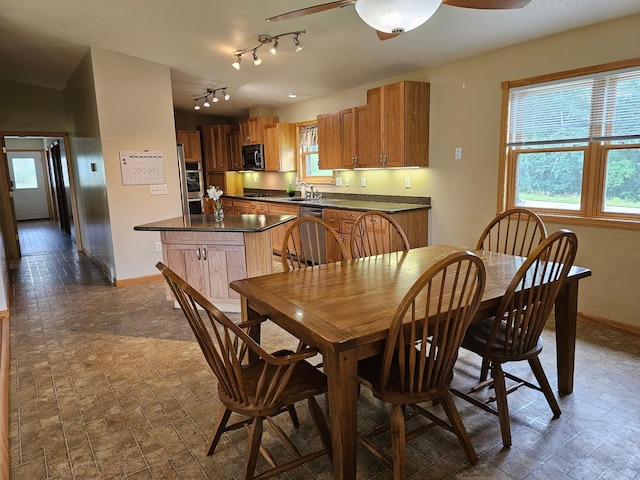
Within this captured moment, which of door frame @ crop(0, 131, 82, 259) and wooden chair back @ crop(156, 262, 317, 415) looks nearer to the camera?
wooden chair back @ crop(156, 262, 317, 415)

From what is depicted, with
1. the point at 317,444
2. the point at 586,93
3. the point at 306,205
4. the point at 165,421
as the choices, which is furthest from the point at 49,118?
the point at 586,93

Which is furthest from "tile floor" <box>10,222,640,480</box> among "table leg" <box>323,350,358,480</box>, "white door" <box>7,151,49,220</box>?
"white door" <box>7,151,49,220</box>

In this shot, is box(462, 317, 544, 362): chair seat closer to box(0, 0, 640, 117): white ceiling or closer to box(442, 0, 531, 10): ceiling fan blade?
box(442, 0, 531, 10): ceiling fan blade

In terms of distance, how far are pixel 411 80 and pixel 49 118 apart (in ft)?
18.1

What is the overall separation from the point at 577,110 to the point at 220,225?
121 inches

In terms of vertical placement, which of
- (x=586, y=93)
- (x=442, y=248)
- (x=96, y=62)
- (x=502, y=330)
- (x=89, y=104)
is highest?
(x=96, y=62)

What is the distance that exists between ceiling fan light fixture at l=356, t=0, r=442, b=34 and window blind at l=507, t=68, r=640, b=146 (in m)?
2.12

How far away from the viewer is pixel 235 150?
7406 mm

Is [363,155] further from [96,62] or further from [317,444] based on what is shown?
[317,444]

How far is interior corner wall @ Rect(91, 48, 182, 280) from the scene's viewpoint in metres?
4.36

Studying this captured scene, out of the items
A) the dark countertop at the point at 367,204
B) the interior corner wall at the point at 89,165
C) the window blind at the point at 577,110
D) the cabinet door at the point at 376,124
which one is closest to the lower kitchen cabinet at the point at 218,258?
the dark countertop at the point at 367,204

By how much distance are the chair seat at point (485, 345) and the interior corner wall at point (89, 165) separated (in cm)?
413

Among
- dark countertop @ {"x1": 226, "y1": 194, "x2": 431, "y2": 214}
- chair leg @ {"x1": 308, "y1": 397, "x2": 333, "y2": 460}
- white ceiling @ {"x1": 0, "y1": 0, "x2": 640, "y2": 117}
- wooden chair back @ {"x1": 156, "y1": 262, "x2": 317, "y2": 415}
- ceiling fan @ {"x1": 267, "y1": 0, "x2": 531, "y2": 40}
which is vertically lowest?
chair leg @ {"x1": 308, "y1": 397, "x2": 333, "y2": 460}

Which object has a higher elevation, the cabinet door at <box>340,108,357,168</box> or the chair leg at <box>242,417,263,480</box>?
the cabinet door at <box>340,108,357,168</box>
